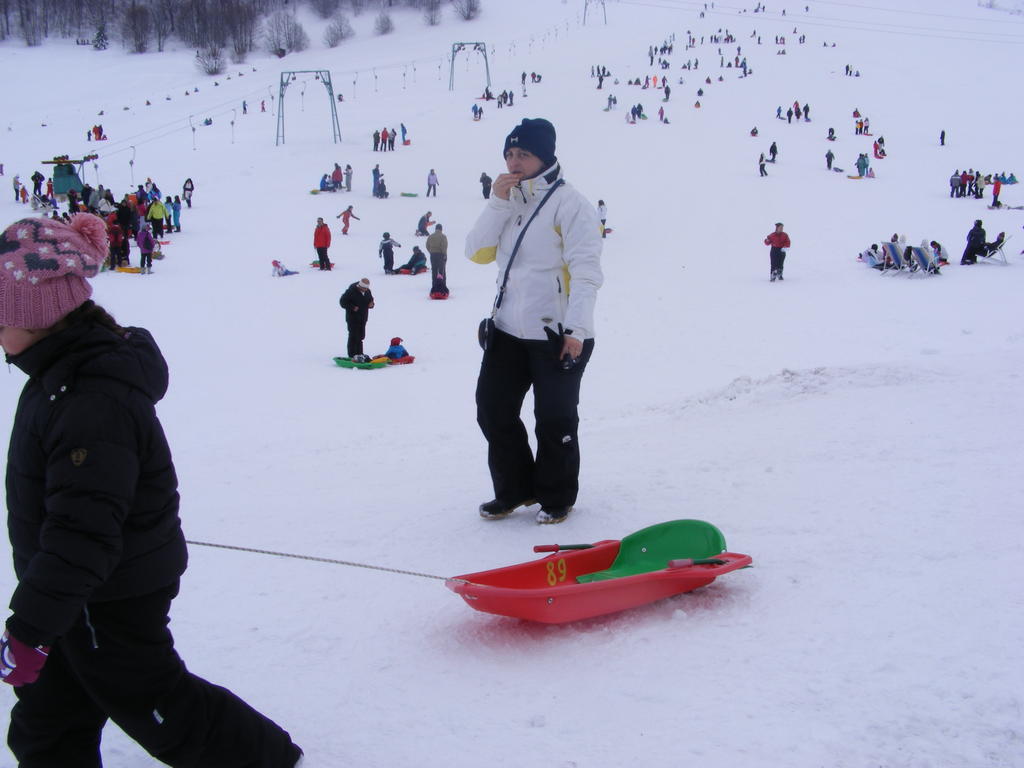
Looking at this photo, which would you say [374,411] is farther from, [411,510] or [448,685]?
[448,685]

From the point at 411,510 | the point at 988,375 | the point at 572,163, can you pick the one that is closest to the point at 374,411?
the point at 411,510

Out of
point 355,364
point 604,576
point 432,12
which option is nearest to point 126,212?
point 355,364

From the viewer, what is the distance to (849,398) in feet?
20.6

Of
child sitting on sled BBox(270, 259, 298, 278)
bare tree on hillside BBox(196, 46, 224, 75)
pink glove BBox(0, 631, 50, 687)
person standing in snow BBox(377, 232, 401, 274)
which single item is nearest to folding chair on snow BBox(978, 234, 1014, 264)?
person standing in snow BBox(377, 232, 401, 274)

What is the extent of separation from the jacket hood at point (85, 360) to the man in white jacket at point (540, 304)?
2.12m

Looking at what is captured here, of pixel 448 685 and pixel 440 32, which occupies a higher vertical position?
pixel 440 32

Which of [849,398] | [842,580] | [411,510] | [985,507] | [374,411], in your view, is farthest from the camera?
[374,411]

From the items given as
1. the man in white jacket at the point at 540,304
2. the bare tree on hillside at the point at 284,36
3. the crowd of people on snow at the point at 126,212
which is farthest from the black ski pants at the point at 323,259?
the bare tree on hillside at the point at 284,36

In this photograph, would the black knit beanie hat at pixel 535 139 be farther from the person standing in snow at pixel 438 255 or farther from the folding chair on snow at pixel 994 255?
the folding chair on snow at pixel 994 255

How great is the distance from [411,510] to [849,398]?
3.45 meters

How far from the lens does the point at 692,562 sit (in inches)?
127

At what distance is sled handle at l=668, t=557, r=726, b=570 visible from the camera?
3176 mm

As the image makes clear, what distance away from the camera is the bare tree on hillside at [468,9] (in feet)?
274

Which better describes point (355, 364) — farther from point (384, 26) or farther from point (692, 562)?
point (384, 26)
